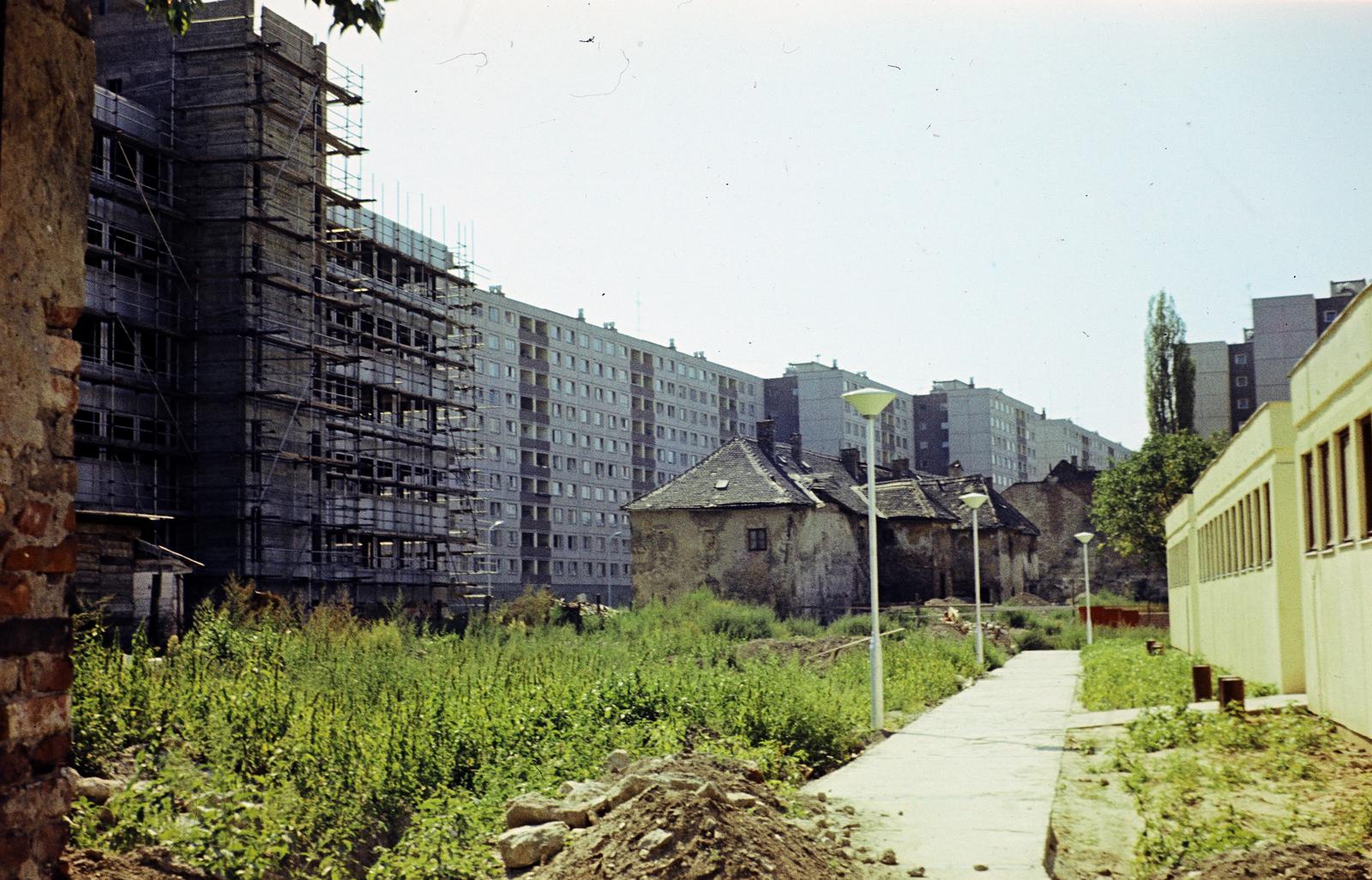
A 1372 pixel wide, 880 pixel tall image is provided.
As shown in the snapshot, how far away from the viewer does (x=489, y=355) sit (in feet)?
267

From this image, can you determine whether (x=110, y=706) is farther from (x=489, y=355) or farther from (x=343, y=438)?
(x=489, y=355)

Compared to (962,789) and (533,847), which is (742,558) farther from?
(533,847)

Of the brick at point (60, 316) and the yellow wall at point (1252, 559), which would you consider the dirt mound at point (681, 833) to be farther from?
the yellow wall at point (1252, 559)

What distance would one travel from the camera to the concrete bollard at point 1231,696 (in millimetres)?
12992

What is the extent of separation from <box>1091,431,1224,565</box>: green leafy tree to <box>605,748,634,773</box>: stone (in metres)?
48.2

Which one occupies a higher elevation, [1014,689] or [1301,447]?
[1301,447]

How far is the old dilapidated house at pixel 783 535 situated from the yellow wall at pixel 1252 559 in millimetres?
18839

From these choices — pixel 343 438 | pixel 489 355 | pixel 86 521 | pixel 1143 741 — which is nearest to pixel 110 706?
pixel 1143 741

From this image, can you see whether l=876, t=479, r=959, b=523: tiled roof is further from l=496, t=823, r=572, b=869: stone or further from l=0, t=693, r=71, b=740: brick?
l=0, t=693, r=71, b=740: brick

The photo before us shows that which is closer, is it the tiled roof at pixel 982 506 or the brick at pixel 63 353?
the brick at pixel 63 353

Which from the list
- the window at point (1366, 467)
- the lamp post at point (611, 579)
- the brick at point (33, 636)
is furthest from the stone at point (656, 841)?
the lamp post at point (611, 579)

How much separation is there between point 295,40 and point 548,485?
43.3 m

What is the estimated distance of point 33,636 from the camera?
411 cm

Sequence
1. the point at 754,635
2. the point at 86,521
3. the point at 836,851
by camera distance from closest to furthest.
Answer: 1. the point at 836,851
2. the point at 86,521
3. the point at 754,635
